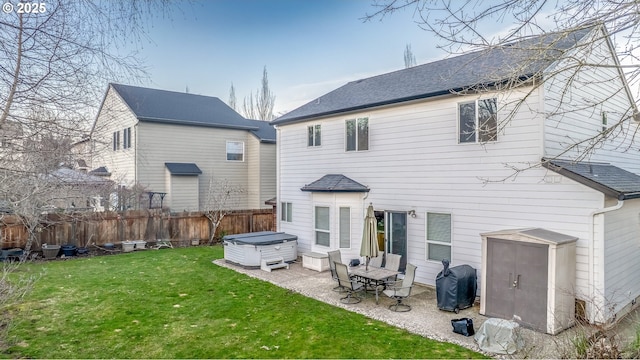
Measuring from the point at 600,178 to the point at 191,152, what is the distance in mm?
18070

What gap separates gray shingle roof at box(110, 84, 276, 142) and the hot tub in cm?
872

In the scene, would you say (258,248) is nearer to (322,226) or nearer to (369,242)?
(322,226)

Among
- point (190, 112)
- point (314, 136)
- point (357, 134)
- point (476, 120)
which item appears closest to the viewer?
point (476, 120)

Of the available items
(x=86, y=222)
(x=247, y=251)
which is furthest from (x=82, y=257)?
(x=247, y=251)

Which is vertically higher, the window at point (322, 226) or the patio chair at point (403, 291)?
the window at point (322, 226)

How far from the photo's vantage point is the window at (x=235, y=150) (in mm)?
21781

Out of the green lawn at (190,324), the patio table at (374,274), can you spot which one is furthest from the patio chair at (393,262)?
the green lawn at (190,324)

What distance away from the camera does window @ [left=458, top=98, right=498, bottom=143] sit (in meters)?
8.67

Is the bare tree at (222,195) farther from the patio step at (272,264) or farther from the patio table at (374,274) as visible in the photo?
the patio table at (374,274)

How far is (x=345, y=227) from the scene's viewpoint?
12016mm

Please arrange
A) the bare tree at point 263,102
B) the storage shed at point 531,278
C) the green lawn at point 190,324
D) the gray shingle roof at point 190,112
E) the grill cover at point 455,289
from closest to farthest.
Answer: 1. the green lawn at point 190,324
2. the storage shed at point 531,278
3. the grill cover at point 455,289
4. the gray shingle roof at point 190,112
5. the bare tree at point 263,102

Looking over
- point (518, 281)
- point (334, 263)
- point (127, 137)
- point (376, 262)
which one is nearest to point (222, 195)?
point (127, 137)

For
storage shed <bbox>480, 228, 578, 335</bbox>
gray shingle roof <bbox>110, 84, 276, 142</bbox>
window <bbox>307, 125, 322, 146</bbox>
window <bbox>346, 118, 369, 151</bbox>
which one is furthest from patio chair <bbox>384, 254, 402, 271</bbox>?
gray shingle roof <bbox>110, 84, 276, 142</bbox>

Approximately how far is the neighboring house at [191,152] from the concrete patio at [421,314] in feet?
31.4
